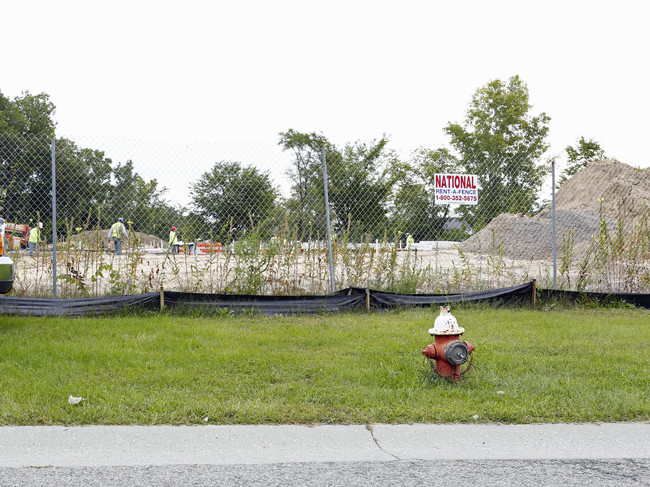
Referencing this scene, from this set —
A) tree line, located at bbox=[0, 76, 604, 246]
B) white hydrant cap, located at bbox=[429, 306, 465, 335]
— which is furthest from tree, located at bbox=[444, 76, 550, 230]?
white hydrant cap, located at bbox=[429, 306, 465, 335]

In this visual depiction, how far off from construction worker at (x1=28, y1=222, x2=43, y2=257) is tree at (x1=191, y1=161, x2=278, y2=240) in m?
2.32

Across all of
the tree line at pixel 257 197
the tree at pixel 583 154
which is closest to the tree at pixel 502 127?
the tree at pixel 583 154

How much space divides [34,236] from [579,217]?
17.9 metres

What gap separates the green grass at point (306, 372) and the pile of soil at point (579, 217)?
11.3m

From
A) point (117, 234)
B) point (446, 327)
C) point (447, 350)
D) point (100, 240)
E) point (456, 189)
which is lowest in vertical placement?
point (447, 350)

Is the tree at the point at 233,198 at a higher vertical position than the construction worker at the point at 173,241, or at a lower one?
higher

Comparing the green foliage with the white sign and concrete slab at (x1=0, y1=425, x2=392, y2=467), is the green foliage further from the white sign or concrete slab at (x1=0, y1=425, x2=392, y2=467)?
concrete slab at (x1=0, y1=425, x2=392, y2=467)

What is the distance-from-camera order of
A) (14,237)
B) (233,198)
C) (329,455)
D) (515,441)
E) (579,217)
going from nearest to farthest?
(329,455) → (515,441) → (14,237) → (233,198) → (579,217)

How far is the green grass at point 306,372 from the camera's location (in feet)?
13.5

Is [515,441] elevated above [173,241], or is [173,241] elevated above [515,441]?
[173,241]

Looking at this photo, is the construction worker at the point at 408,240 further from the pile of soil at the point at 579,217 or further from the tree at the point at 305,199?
the pile of soil at the point at 579,217

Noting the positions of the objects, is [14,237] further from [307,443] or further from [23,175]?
[307,443]

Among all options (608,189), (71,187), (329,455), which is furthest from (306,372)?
(608,189)

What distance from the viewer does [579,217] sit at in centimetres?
2056
